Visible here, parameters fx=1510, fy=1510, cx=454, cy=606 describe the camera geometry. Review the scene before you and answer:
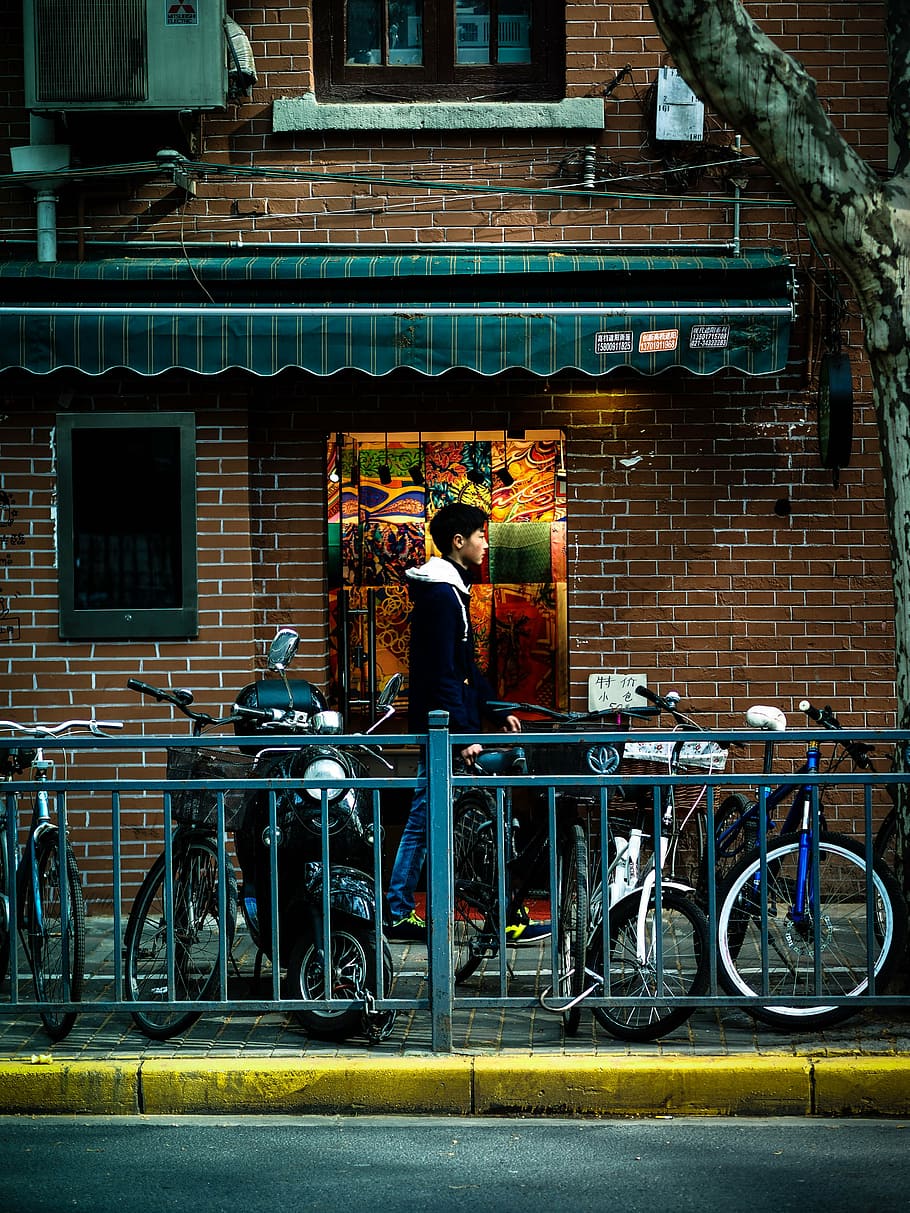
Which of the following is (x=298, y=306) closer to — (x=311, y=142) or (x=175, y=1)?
(x=311, y=142)

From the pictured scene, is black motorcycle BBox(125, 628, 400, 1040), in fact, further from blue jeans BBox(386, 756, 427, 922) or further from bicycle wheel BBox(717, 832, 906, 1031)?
bicycle wheel BBox(717, 832, 906, 1031)

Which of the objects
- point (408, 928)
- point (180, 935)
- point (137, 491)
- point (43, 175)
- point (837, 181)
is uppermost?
point (43, 175)

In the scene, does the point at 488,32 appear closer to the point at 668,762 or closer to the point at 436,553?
the point at 436,553

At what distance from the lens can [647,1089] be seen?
552 cm

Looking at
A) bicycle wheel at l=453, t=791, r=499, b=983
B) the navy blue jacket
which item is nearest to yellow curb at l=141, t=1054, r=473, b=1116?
bicycle wheel at l=453, t=791, r=499, b=983

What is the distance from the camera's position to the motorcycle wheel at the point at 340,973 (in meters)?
5.95

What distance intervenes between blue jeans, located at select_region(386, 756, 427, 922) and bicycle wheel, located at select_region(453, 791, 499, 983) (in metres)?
0.23

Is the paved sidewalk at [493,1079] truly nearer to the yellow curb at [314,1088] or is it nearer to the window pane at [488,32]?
the yellow curb at [314,1088]

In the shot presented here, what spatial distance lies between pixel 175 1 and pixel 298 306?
74.5 inches

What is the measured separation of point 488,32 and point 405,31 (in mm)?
485

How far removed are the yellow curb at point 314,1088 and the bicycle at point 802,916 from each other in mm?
1193

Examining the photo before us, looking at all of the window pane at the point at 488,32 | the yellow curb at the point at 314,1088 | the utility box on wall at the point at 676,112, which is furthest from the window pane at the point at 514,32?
the yellow curb at the point at 314,1088

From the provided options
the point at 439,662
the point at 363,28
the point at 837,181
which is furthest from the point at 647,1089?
the point at 363,28

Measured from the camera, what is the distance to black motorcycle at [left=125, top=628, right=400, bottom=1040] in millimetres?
5875
